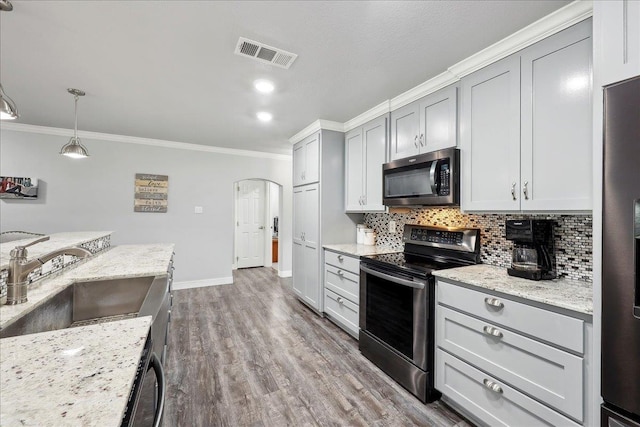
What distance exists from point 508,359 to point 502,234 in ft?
3.10

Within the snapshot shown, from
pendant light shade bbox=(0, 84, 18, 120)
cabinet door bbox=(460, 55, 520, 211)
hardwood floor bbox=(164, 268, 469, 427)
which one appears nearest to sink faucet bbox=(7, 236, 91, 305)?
pendant light shade bbox=(0, 84, 18, 120)

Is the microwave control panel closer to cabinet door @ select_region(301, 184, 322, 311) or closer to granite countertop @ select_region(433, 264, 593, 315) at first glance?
granite countertop @ select_region(433, 264, 593, 315)

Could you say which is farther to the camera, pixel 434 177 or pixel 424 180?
pixel 424 180

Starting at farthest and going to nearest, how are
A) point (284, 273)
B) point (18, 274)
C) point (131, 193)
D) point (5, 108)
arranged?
point (284, 273) < point (131, 193) < point (5, 108) < point (18, 274)

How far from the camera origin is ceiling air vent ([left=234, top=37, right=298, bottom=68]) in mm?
1894

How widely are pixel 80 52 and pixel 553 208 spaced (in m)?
3.24

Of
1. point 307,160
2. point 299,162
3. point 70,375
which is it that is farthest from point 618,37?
point 299,162

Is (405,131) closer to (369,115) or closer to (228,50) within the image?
(369,115)

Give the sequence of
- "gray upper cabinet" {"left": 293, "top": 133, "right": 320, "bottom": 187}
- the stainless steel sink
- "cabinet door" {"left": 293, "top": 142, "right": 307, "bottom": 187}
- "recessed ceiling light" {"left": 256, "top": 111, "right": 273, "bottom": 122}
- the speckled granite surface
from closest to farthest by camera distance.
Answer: the speckled granite surface
the stainless steel sink
"recessed ceiling light" {"left": 256, "top": 111, "right": 273, "bottom": 122}
"gray upper cabinet" {"left": 293, "top": 133, "right": 320, "bottom": 187}
"cabinet door" {"left": 293, "top": 142, "right": 307, "bottom": 187}

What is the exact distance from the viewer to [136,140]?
14.1ft

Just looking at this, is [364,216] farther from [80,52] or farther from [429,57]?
[80,52]

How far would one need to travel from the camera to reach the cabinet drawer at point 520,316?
1291mm

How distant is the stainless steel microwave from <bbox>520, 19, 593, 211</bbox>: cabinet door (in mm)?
453

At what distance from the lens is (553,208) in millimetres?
1597
